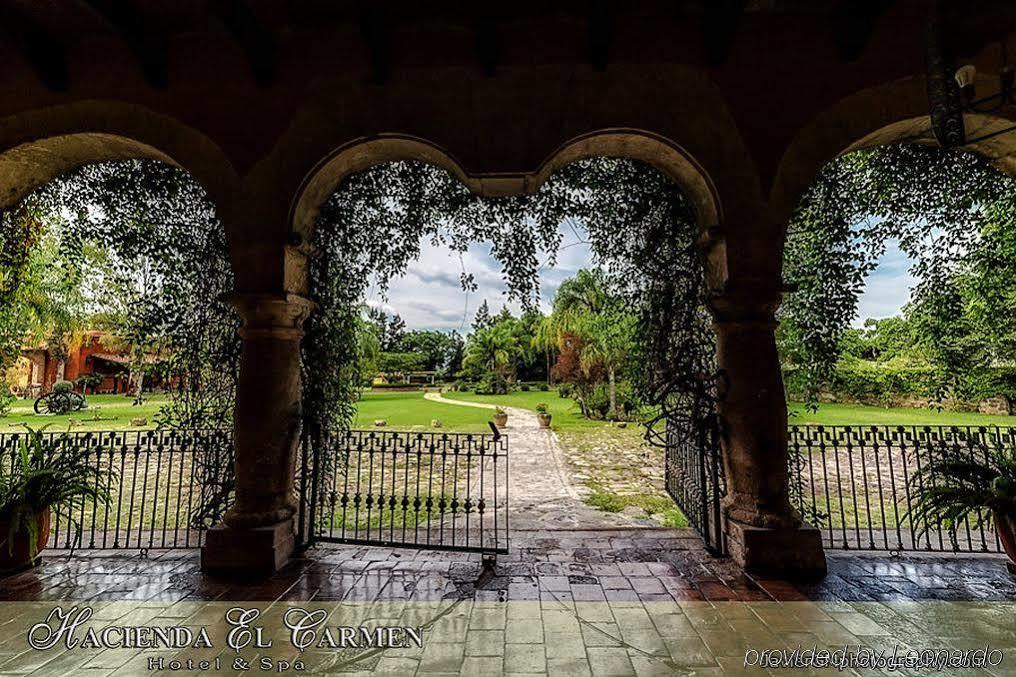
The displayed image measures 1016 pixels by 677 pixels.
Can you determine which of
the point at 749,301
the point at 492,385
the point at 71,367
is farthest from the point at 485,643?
the point at 71,367

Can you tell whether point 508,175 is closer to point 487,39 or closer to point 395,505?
point 487,39

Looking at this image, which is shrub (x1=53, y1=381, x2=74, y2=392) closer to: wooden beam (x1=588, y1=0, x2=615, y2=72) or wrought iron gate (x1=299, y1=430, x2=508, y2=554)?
wrought iron gate (x1=299, y1=430, x2=508, y2=554)

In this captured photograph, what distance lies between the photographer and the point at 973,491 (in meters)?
3.40

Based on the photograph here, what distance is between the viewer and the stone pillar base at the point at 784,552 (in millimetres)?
3350

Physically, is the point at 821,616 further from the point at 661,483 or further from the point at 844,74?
the point at 661,483

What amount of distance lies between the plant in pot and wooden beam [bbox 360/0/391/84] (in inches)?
224

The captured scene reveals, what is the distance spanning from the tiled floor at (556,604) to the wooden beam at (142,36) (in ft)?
14.3

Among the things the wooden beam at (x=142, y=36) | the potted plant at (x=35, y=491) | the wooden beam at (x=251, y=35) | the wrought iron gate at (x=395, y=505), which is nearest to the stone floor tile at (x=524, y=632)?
the wrought iron gate at (x=395, y=505)

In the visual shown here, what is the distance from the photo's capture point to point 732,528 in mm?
3637

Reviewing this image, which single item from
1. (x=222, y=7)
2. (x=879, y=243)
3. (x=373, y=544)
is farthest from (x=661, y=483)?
(x=222, y=7)

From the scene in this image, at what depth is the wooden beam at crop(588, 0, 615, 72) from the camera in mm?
3453

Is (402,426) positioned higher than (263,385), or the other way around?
(263,385)

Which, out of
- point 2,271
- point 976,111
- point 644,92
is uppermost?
point 644,92

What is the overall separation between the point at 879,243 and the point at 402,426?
13.3 meters
